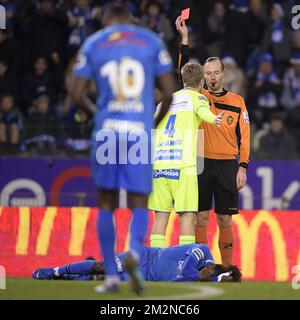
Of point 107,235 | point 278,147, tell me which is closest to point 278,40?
point 278,147

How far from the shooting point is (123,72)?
301 inches

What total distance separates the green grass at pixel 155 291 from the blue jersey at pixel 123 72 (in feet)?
4.39

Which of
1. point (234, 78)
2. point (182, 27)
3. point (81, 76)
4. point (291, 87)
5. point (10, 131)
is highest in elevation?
point (234, 78)

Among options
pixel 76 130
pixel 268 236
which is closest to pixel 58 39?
pixel 76 130

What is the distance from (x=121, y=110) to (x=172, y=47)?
11.6 metres

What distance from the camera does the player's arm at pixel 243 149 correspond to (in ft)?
38.6

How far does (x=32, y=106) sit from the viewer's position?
60.6 feet

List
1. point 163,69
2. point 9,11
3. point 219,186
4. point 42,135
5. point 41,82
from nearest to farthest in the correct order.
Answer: point 163,69
point 219,186
point 42,135
point 41,82
point 9,11

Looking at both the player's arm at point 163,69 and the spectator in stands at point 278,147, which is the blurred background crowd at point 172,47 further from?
the player's arm at point 163,69

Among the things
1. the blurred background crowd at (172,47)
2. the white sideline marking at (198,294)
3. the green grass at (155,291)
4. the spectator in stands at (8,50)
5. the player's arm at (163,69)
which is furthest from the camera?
the spectator in stands at (8,50)

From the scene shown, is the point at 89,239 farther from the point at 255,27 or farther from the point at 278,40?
the point at 255,27

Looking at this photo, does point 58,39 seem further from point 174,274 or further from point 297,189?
point 174,274

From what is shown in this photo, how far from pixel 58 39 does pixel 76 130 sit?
297cm

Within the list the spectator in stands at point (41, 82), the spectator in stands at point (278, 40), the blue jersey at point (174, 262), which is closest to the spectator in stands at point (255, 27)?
the spectator in stands at point (278, 40)
